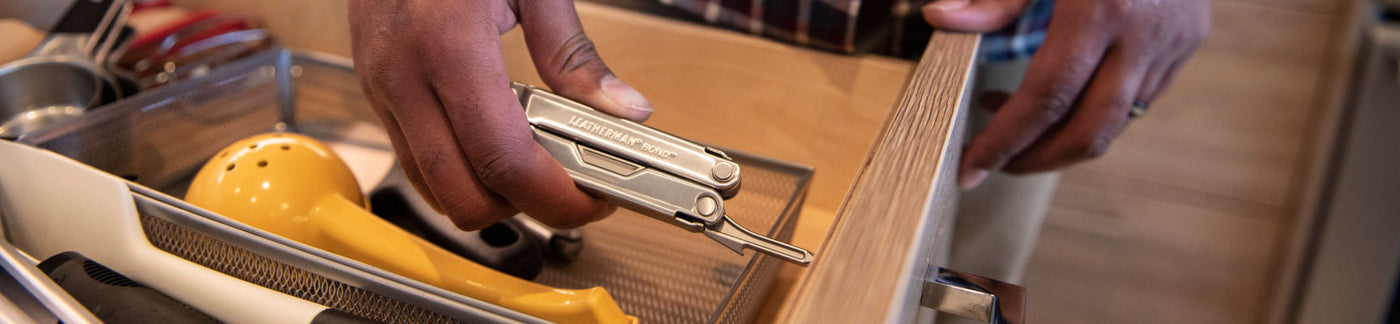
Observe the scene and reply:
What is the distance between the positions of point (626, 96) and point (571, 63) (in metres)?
0.03

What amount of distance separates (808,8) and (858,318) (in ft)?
1.12

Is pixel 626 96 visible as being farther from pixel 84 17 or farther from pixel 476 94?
pixel 84 17

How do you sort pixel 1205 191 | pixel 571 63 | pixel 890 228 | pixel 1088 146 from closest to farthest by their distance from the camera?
pixel 890 228
pixel 571 63
pixel 1088 146
pixel 1205 191

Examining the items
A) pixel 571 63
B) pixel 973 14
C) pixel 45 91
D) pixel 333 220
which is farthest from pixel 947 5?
pixel 45 91

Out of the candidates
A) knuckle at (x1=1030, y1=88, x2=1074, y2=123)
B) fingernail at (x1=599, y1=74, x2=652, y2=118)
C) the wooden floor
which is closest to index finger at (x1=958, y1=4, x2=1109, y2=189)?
knuckle at (x1=1030, y1=88, x2=1074, y2=123)

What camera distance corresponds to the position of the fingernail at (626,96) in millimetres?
292

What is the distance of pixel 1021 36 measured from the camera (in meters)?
0.46

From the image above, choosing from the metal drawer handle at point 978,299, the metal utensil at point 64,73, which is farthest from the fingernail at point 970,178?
the metal utensil at point 64,73

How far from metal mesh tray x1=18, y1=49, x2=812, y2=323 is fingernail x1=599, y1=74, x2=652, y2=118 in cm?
5

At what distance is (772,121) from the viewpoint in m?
0.48

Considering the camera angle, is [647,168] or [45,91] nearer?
[647,168]

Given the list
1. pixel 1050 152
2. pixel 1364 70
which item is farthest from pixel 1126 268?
pixel 1050 152

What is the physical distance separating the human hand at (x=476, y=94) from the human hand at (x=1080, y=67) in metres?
0.21

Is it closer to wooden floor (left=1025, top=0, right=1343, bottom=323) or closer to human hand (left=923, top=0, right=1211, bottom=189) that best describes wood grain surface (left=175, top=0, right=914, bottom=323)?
human hand (left=923, top=0, right=1211, bottom=189)
